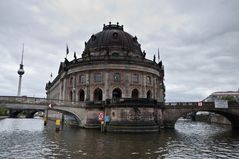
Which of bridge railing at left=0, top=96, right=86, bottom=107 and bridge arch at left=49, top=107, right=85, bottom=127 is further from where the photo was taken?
bridge arch at left=49, top=107, right=85, bottom=127

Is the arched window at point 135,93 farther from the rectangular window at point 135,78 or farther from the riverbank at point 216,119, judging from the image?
the riverbank at point 216,119

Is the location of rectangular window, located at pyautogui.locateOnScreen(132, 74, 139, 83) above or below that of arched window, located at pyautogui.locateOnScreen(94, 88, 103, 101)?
above

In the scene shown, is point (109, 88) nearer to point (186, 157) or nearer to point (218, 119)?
point (186, 157)

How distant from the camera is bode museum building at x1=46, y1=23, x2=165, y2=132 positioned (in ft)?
121

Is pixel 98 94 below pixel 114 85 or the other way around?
below

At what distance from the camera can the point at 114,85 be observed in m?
50.1

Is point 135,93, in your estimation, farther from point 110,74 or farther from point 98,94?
point 98,94

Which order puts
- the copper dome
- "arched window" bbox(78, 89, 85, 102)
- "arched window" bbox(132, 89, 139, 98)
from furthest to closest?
the copper dome → "arched window" bbox(78, 89, 85, 102) → "arched window" bbox(132, 89, 139, 98)

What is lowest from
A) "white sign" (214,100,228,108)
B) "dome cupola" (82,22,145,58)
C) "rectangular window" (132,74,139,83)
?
"white sign" (214,100,228,108)

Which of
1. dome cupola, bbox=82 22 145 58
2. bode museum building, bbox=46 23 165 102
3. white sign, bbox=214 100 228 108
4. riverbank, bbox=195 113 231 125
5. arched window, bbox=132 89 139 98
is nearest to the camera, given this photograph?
white sign, bbox=214 100 228 108

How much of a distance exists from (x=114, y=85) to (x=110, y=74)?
2612 millimetres

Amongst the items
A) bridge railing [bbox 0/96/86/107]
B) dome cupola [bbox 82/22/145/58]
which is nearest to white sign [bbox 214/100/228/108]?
dome cupola [bbox 82/22/145/58]

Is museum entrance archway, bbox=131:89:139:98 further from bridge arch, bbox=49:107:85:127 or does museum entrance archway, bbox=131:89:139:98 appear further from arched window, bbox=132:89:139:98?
bridge arch, bbox=49:107:85:127

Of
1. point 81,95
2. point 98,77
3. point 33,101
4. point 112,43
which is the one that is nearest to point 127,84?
point 98,77
